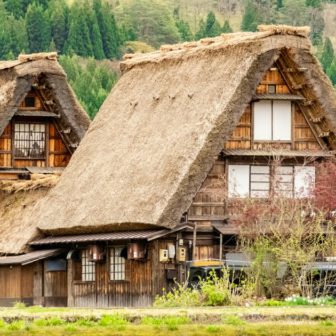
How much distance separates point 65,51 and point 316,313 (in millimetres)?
127075

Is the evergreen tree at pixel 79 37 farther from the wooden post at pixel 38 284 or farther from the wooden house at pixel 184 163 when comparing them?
the wooden post at pixel 38 284

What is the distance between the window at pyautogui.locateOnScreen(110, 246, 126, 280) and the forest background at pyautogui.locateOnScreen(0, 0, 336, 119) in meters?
70.7

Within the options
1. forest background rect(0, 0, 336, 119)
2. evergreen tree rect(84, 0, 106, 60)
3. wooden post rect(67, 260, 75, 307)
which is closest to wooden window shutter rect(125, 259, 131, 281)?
wooden post rect(67, 260, 75, 307)

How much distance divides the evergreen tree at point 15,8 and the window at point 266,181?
130 meters

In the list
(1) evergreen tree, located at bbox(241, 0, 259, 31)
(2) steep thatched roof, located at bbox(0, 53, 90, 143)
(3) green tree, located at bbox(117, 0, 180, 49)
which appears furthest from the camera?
(3) green tree, located at bbox(117, 0, 180, 49)

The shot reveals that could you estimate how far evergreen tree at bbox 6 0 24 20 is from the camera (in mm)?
156375

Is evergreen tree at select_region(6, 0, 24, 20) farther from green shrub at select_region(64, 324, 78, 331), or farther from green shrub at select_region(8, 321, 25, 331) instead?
green shrub at select_region(64, 324, 78, 331)

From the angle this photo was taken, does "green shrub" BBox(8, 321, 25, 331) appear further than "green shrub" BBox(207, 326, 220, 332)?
Yes

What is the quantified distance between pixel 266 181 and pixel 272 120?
2126mm

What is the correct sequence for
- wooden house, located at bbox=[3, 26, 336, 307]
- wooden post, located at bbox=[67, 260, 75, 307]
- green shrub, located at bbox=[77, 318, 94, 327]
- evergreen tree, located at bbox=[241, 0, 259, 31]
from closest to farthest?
green shrub, located at bbox=[77, 318, 94, 327] → wooden house, located at bbox=[3, 26, 336, 307] → wooden post, located at bbox=[67, 260, 75, 307] → evergreen tree, located at bbox=[241, 0, 259, 31]

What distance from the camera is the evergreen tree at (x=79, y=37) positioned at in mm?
143500

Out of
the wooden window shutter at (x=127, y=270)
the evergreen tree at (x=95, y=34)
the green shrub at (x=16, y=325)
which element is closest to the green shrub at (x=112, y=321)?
the green shrub at (x=16, y=325)

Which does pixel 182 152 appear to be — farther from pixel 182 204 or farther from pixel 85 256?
pixel 85 256

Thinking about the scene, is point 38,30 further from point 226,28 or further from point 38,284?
point 38,284
